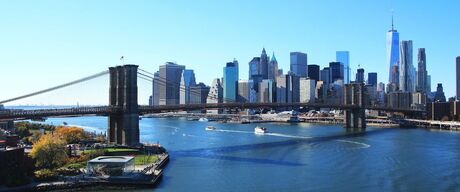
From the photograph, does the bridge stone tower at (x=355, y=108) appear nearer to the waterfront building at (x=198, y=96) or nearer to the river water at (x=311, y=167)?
the river water at (x=311, y=167)

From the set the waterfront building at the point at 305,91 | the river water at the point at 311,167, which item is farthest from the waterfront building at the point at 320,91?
the river water at the point at 311,167

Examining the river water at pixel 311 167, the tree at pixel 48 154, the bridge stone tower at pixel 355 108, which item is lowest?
→ the river water at pixel 311 167

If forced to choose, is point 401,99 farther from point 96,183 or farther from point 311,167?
point 96,183

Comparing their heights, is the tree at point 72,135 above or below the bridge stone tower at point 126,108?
below

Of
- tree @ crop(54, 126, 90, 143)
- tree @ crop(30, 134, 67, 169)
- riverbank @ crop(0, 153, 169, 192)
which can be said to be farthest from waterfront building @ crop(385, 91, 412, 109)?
riverbank @ crop(0, 153, 169, 192)

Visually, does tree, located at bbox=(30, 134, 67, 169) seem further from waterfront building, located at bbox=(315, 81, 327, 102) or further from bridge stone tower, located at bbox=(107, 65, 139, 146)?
waterfront building, located at bbox=(315, 81, 327, 102)

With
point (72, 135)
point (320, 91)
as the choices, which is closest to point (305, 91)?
point (320, 91)
